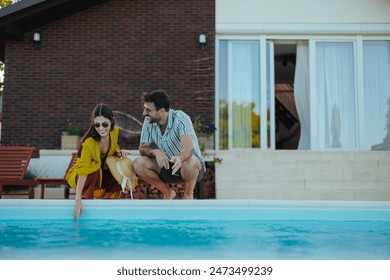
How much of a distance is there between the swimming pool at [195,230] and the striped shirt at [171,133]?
69cm

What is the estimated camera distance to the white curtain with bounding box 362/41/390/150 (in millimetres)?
9047

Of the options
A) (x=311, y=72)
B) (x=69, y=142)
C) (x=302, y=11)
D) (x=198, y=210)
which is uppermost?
(x=302, y=11)

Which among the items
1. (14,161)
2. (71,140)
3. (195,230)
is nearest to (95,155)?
(195,230)

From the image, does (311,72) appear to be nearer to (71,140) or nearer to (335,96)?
(335,96)

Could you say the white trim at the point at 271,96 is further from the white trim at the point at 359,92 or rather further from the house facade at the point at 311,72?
the white trim at the point at 359,92

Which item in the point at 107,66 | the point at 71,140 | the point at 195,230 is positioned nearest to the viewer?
the point at 195,230

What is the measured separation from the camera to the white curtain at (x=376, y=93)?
29.7ft

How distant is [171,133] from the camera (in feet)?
15.9

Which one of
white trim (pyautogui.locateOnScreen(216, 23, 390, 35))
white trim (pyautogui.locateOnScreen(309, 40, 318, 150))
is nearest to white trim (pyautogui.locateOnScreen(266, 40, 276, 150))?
white trim (pyautogui.locateOnScreen(216, 23, 390, 35))

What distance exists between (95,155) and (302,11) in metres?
5.91

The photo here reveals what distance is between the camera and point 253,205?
444 centimetres
